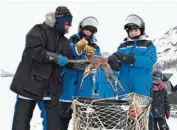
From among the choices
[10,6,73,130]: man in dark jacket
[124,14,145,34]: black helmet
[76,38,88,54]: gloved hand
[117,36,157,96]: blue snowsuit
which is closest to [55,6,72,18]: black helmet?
[10,6,73,130]: man in dark jacket

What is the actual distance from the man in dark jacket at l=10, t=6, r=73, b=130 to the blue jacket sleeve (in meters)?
0.74

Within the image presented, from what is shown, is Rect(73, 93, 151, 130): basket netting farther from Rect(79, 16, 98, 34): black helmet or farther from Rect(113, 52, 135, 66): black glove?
Rect(79, 16, 98, 34): black helmet

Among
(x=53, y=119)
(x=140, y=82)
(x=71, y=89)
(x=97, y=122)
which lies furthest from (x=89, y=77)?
(x=97, y=122)

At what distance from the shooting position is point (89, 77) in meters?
4.29

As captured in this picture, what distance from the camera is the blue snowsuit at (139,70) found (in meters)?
4.09

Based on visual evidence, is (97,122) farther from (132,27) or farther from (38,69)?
(132,27)

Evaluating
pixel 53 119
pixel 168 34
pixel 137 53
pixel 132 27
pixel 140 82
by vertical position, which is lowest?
pixel 53 119

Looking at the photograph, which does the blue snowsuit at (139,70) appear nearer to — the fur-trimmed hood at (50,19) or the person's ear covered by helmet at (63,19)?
the person's ear covered by helmet at (63,19)

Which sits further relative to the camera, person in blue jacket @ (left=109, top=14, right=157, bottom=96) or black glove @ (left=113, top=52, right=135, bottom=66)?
person in blue jacket @ (left=109, top=14, right=157, bottom=96)

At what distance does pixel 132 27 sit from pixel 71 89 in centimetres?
86

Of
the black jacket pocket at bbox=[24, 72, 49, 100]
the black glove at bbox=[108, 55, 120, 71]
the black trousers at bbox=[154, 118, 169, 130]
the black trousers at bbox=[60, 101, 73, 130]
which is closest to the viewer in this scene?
the black jacket pocket at bbox=[24, 72, 49, 100]

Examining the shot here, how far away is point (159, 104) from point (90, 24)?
93.3 inches

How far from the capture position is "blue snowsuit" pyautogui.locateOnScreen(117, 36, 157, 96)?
4.09 metres

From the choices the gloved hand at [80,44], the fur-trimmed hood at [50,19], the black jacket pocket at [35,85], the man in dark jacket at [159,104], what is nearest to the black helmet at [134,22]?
the gloved hand at [80,44]
